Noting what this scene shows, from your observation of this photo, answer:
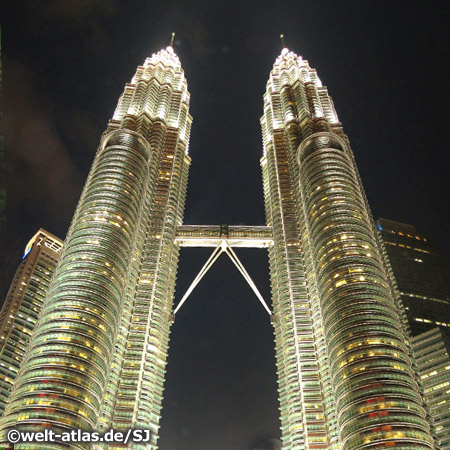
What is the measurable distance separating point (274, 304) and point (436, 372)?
54.8 meters

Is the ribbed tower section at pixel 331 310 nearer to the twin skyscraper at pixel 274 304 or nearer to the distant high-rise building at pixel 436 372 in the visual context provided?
the twin skyscraper at pixel 274 304

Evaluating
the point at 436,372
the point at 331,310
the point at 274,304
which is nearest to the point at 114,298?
the point at 274,304

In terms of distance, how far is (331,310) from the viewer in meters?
116

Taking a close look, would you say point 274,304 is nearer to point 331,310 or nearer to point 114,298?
point 331,310

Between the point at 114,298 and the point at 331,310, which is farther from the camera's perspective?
the point at 114,298

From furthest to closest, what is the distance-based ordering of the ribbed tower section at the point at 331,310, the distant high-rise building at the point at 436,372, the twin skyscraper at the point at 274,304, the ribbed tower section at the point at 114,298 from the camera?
the distant high-rise building at the point at 436,372, the ribbed tower section at the point at 114,298, the twin skyscraper at the point at 274,304, the ribbed tower section at the point at 331,310

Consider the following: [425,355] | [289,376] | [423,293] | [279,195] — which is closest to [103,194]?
[279,195]

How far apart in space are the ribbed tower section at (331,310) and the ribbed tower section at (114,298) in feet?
109

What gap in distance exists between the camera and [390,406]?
308 ft

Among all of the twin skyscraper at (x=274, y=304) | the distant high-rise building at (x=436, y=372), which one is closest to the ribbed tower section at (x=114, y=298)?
the twin skyscraper at (x=274, y=304)

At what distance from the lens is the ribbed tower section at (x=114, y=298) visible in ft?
325

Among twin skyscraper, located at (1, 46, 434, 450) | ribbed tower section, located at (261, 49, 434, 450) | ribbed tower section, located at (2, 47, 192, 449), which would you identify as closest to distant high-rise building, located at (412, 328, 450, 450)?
twin skyscraper, located at (1, 46, 434, 450)

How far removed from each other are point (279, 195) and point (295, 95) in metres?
49.6

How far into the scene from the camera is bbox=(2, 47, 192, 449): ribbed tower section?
99062mm
